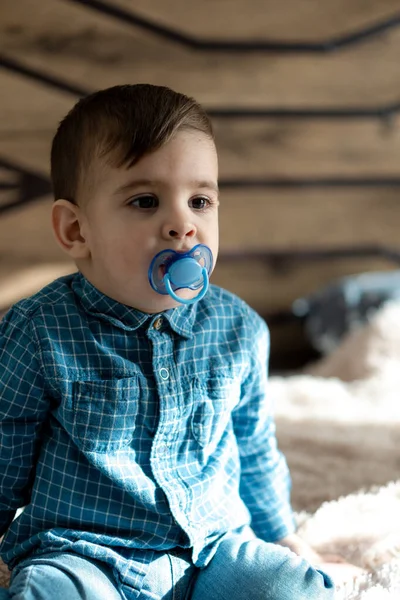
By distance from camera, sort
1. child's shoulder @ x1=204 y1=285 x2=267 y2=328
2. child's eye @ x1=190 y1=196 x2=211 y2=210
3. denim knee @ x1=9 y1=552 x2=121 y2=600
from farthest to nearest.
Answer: child's shoulder @ x1=204 y1=285 x2=267 y2=328, child's eye @ x1=190 y1=196 x2=211 y2=210, denim knee @ x1=9 y1=552 x2=121 y2=600

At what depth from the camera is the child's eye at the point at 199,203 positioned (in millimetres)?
888

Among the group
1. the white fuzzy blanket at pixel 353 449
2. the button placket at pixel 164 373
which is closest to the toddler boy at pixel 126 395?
the button placket at pixel 164 373

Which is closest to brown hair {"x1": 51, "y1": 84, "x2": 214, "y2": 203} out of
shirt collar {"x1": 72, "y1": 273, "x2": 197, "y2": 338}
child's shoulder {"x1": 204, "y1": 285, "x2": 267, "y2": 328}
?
shirt collar {"x1": 72, "y1": 273, "x2": 197, "y2": 338}

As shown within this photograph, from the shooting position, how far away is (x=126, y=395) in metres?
0.89

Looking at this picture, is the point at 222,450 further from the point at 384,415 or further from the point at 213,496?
the point at 384,415

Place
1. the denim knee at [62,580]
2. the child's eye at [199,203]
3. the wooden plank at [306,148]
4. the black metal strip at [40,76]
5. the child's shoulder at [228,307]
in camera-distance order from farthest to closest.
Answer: the wooden plank at [306,148] → the black metal strip at [40,76] → the child's shoulder at [228,307] → the child's eye at [199,203] → the denim knee at [62,580]

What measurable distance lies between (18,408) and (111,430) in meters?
0.11

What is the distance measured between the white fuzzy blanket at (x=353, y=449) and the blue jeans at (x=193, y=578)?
0.29 ft

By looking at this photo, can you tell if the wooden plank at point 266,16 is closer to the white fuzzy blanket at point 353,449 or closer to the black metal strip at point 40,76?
the black metal strip at point 40,76

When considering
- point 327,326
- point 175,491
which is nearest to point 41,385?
point 175,491

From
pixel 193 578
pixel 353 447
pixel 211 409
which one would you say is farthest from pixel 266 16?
pixel 193 578

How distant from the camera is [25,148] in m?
2.01

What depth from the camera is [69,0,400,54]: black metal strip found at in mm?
1986

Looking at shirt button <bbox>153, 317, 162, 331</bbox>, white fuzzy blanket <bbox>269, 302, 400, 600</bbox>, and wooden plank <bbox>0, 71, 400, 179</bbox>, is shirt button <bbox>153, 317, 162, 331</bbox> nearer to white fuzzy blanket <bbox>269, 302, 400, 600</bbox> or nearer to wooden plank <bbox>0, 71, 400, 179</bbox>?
white fuzzy blanket <bbox>269, 302, 400, 600</bbox>
